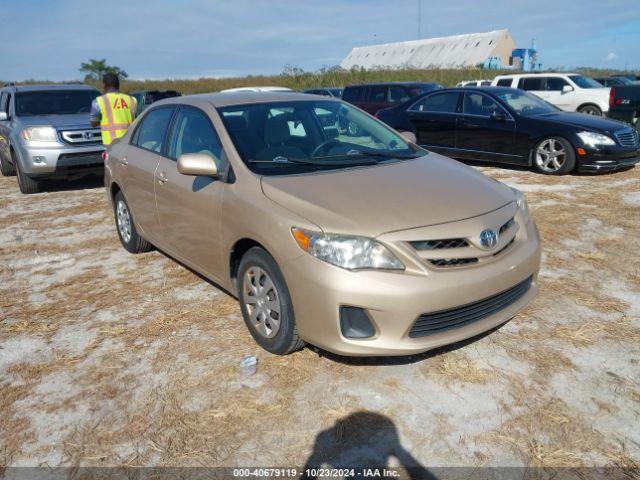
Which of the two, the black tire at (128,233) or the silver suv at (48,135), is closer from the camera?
the black tire at (128,233)

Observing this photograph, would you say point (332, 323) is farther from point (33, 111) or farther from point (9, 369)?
point (33, 111)

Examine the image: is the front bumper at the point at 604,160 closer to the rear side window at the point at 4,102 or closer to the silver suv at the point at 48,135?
the silver suv at the point at 48,135

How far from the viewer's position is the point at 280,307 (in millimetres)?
3078

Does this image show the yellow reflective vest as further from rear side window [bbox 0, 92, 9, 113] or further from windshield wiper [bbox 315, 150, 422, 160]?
windshield wiper [bbox 315, 150, 422, 160]

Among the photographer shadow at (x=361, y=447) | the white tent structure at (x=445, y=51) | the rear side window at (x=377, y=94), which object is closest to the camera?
the photographer shadow at (x=361, y=447)

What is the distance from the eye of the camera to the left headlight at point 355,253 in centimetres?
274

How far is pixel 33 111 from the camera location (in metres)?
9.25

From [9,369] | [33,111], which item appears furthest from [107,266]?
[33,111]

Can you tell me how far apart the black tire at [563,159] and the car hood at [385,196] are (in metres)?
5.59

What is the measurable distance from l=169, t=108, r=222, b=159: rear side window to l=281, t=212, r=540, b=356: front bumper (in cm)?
134

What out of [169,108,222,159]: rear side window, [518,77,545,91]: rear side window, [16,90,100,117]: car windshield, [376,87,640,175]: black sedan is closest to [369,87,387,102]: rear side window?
[376,87,640,175]: black sedan

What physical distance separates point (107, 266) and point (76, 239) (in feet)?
4.28

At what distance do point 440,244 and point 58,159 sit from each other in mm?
7643

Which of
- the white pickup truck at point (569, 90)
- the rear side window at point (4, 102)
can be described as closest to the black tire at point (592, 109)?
the white pickup truck at point (569, 90)
